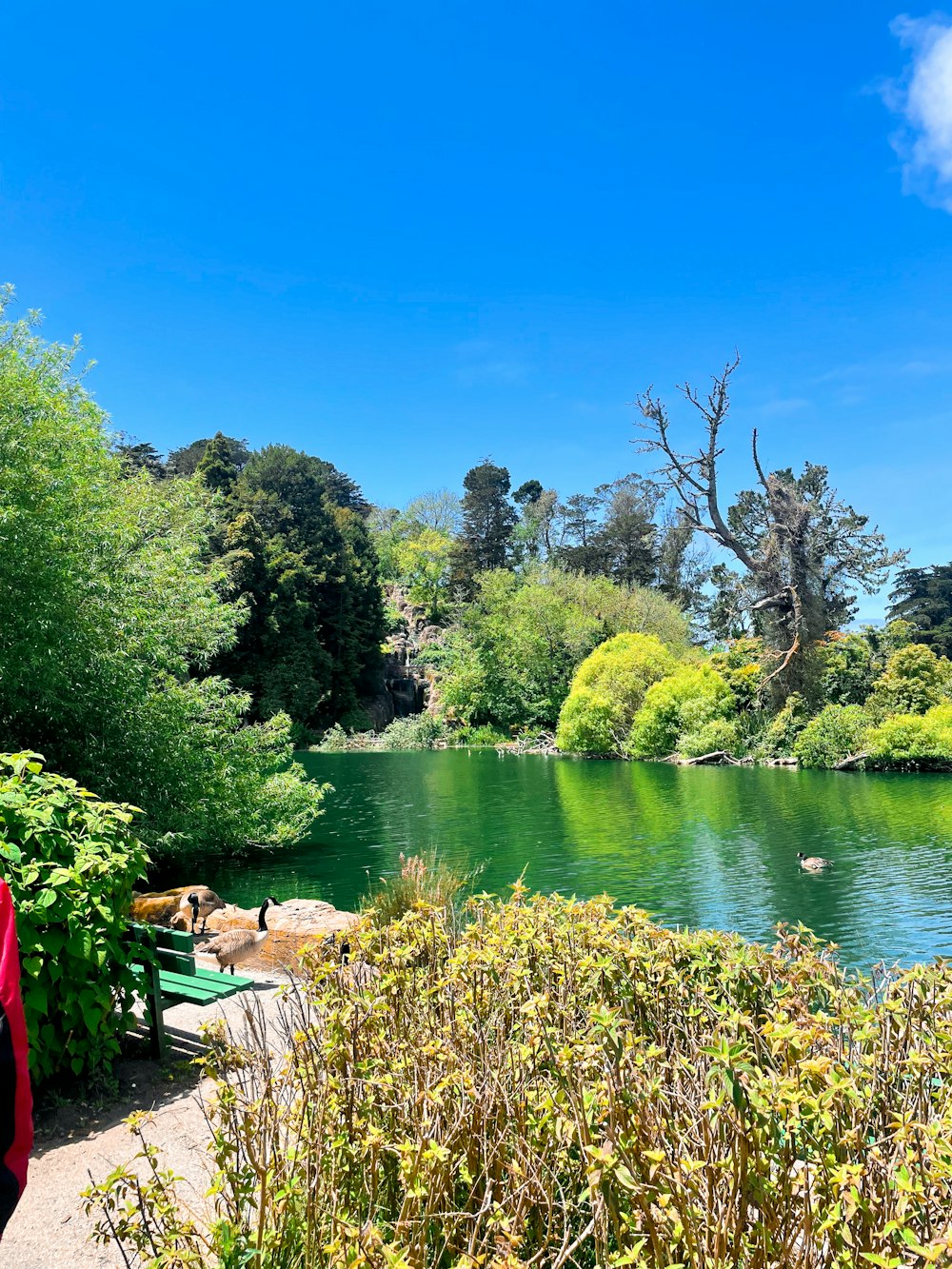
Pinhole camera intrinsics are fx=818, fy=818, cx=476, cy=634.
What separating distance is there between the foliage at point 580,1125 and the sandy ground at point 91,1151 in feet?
0.65

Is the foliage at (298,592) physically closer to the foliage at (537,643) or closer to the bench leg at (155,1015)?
the foliage at (537,643)

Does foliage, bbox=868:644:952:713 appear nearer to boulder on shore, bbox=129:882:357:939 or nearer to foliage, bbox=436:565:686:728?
foliage, bbox=436:565:686:728

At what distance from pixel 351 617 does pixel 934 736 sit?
27.8m

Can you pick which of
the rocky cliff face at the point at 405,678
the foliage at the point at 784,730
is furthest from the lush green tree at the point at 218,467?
the foliage at the point at 784,730

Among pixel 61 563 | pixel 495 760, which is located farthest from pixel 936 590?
pixel 61 563

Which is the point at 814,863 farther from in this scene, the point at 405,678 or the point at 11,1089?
the point at 405,678

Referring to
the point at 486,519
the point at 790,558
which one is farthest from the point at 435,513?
the point at 790,558

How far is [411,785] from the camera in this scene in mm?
22766

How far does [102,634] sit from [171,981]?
586 centimetres

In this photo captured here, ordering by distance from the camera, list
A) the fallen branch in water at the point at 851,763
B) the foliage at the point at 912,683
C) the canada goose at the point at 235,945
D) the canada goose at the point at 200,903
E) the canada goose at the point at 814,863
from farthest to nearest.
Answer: the foliage at the point at 912,683, the fallen branch in water at the point at 851,763, the canada goose at the point at 814,863, the canada goose at the point at 200,903, the canada goose at the point at 235,945

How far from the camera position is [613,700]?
110 ft

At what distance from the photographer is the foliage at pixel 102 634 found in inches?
336

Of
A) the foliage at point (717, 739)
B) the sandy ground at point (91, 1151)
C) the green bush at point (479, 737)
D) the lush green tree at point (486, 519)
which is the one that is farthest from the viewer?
the lush green tree at point (486, 519)

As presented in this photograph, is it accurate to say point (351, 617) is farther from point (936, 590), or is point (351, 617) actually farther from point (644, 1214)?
point (644, 1214)
